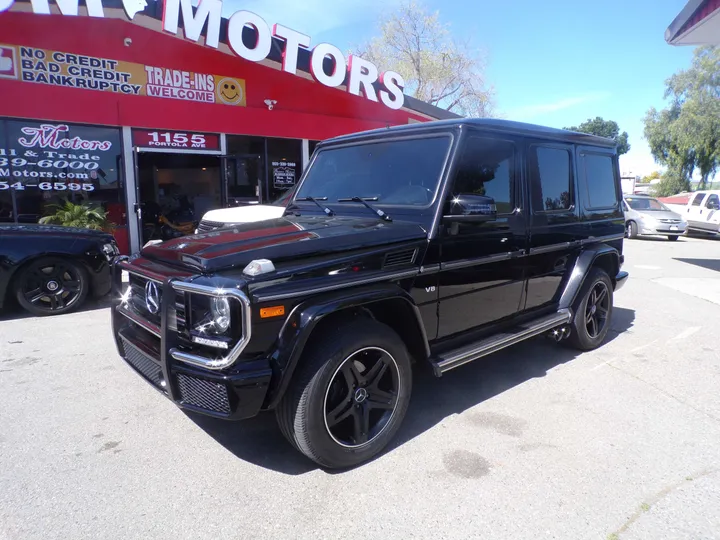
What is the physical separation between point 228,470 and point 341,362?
0.97 meters

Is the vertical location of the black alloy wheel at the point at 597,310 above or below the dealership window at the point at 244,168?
below

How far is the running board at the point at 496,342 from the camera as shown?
→ 3215 mm

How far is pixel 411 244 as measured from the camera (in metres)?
3.07

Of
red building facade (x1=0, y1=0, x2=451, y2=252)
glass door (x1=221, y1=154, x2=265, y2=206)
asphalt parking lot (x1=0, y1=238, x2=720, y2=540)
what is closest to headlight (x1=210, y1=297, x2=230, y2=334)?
asphalt parking lot (x1=0, y1=238, x2=720, y2=540)

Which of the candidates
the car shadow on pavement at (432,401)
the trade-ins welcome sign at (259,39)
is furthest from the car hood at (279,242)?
the trade-ins welcome sign at (259,39)

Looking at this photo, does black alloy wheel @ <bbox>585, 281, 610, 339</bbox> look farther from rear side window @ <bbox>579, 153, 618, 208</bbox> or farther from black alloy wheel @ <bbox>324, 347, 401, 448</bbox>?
black alloy wheel @ <bbox>324, 347, 401, 448</bbox>

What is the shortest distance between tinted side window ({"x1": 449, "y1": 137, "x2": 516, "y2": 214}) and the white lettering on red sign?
9466mm

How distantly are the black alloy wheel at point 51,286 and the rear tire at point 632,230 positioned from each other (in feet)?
56.6

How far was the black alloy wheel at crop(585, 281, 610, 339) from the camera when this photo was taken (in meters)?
4.90

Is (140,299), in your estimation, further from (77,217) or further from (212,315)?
(77,217)

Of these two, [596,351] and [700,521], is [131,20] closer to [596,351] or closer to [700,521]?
[596,351]

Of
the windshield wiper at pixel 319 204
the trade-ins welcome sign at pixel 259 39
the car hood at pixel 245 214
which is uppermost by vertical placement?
the trade-ins welcome sign at pixel 259 39

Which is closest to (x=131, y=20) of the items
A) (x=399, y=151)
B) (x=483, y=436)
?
(x=399, y=151)

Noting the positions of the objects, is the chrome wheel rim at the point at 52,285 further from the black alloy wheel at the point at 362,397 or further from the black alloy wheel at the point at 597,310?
the black alloy wheel at the point at 597,310
